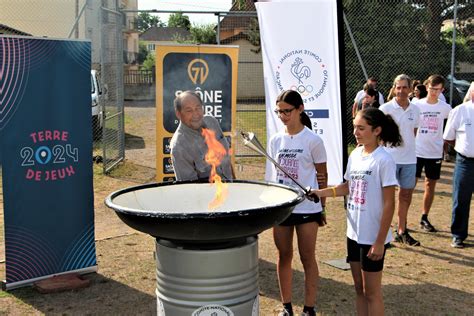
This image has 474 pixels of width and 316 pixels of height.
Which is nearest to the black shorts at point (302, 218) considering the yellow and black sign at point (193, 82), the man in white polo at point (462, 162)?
the man in white polo at point (462, 162)

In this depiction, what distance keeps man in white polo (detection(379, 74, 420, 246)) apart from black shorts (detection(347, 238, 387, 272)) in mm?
2456

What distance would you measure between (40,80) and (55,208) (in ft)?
3.67

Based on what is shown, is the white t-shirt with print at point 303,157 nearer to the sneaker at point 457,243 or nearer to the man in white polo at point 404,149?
the man in white polo at point 404,149

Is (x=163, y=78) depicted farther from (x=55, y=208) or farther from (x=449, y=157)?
(x=449, y=157)

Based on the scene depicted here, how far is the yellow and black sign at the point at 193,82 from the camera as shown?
661cm

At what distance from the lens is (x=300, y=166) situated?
3861 millimetres

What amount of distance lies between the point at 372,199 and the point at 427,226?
354 cm

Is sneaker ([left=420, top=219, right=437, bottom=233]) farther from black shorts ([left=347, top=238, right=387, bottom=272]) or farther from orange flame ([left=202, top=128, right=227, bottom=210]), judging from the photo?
orange flame ([left=202, top=128, right=227, bottom=210])

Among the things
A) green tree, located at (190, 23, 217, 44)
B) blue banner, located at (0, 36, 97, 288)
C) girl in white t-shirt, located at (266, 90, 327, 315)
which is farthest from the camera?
green tree, located at (190, 23, 217, 44)

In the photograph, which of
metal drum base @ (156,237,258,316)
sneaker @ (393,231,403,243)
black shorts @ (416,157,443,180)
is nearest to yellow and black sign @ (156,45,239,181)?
sneaker @ (393,231,403,243)

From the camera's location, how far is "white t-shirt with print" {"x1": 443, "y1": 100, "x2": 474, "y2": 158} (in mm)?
5711

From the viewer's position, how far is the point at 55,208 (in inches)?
193

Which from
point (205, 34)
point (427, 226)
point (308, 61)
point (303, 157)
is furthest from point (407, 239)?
point (205, 34)

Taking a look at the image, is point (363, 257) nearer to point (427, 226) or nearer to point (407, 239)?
point (407, 239)
